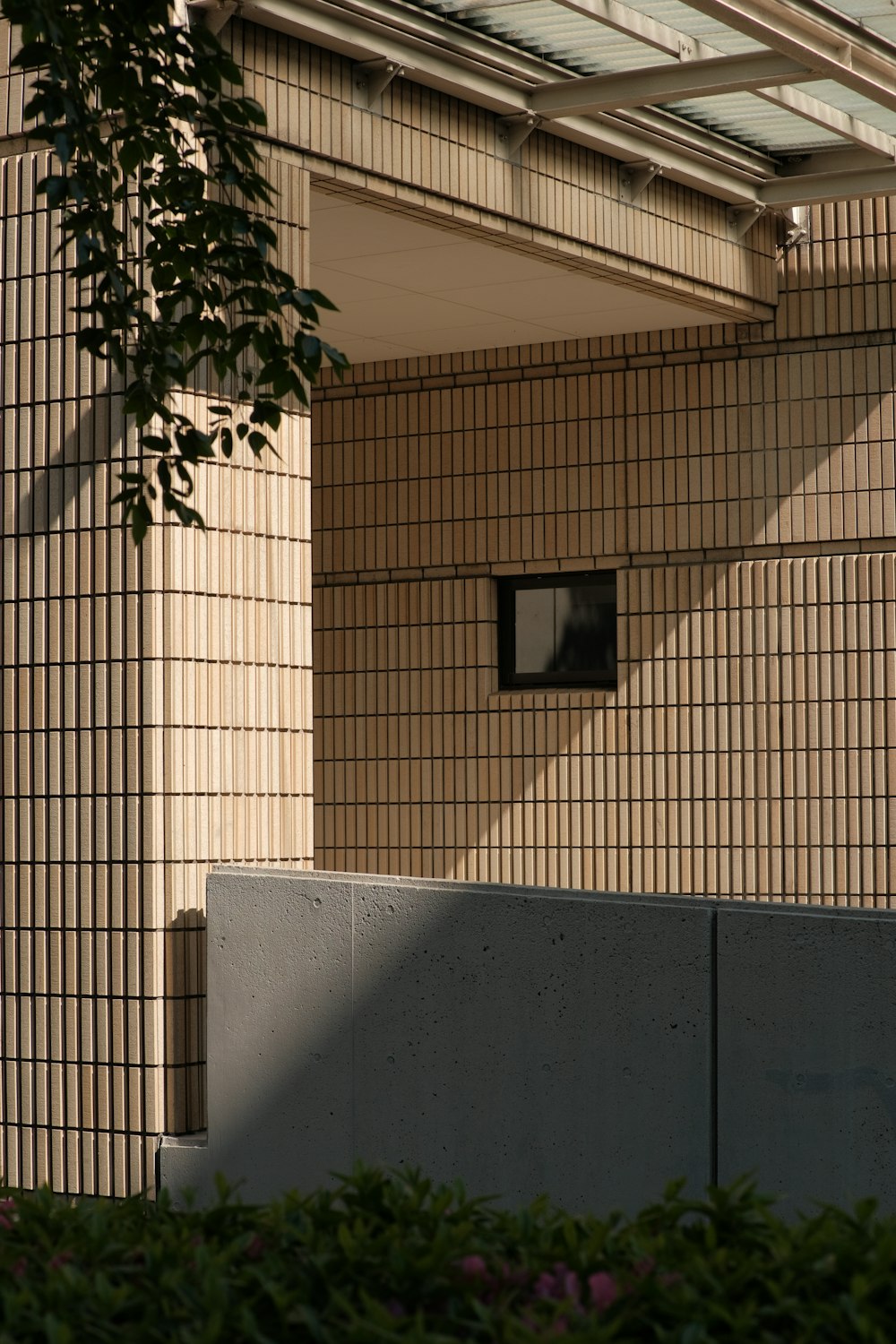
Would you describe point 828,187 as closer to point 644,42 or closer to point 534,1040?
point 644,42

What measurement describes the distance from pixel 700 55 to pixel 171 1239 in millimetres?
5641

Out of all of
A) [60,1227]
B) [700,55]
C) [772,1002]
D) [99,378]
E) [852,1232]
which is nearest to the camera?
[852,1232]

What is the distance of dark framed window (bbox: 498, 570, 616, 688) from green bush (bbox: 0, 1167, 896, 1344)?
695 cm

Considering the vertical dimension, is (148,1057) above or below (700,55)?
below

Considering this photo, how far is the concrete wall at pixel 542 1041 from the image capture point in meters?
5.54

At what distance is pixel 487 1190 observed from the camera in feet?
19.9

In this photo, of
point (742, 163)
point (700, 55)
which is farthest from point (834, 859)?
point (700, 55)

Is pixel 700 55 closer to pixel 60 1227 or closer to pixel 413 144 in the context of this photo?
pixel 413 144

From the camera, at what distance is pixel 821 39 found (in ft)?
23.2

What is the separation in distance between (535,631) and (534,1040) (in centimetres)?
451

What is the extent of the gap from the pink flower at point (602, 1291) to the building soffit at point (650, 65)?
4.93 m

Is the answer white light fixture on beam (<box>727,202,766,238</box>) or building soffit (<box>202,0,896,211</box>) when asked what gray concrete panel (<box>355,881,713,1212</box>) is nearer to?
building soffit (<box>202,0,896,211</box>)

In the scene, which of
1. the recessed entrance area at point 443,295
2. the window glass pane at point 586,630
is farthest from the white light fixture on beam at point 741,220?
the window glass pane at point 586,630

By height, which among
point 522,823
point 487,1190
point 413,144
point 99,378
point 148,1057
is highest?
point 413,144
